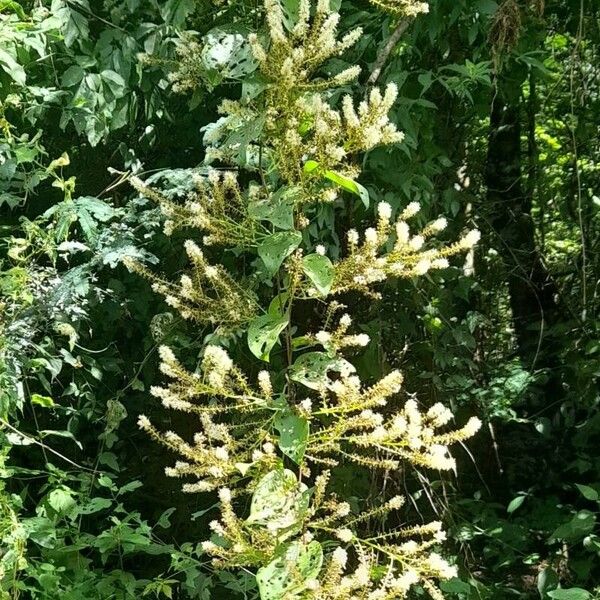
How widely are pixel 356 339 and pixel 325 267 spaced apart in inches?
4.2

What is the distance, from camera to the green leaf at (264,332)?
3.79 ft

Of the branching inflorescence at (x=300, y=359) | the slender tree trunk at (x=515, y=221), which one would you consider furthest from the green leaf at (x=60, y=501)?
the slender tree trunk at (x=515, y=221)

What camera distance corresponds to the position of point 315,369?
3.88ft

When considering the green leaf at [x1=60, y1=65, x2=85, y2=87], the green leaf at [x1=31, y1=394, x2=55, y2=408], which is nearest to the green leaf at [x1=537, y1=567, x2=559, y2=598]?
the green leaf at [x1=31, y1=394, x2=55, y2=408]

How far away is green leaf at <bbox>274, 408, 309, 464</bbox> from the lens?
1127 mm

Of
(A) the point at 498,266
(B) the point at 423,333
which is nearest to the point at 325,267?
(B) the point at 423,333

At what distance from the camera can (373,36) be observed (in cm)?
187

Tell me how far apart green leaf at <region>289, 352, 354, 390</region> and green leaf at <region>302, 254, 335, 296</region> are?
103 mm

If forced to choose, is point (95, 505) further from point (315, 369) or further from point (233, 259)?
point (315, 369)

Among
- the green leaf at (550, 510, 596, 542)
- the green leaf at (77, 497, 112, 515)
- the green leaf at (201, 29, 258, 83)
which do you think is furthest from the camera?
the green leaf at (550, 510, 596, 542)

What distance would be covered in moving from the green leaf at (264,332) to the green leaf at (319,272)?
0.08 metres

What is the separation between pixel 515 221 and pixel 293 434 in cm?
191

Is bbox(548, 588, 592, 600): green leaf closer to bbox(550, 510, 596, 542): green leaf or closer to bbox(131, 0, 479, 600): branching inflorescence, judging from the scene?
bbox(550, 510, 596, 542): green leaf

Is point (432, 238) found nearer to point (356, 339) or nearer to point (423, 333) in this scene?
point (423, 333)
